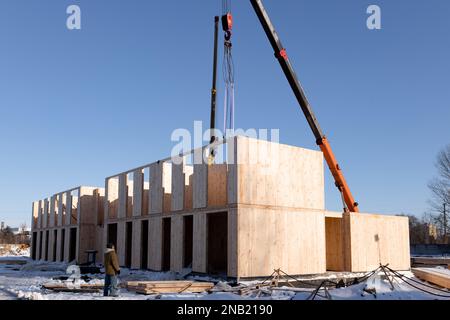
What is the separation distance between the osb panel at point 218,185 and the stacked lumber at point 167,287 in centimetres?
444

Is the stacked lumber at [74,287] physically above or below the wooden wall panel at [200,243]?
below

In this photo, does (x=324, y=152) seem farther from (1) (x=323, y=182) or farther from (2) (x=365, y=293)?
(2) (x=365, y=293)

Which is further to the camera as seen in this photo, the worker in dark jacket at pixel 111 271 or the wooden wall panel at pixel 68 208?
the wooden wall panel at pixel 68 208

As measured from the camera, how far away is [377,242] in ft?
77.4

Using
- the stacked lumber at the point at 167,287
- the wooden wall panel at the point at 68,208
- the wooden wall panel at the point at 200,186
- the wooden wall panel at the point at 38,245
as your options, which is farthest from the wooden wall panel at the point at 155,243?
the wooden wall panel at the point at 38,245

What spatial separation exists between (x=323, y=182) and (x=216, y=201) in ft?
15.8

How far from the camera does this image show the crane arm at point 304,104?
19.8 m

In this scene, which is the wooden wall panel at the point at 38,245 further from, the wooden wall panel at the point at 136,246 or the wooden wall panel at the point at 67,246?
the wooden wall panel at the point at 136,246

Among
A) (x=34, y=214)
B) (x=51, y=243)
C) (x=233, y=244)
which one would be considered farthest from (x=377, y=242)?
(x=34, y=214)

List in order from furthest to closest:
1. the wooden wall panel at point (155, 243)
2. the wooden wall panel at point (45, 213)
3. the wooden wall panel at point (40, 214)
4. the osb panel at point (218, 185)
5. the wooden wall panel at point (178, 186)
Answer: the wooden wall panel at point (40, 214)
the wooden wall panel at point (45, 213)
the wooden wall panel at point (155, 243)
the wooden wall panel at point (178, 186)
the osb panel at point (218, 185)

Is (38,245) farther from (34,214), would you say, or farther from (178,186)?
(178,186)

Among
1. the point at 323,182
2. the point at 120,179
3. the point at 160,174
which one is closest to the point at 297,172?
the point at 323,182

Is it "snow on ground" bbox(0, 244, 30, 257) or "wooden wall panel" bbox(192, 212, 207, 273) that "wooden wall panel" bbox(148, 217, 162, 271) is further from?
"snow on ground" bbox(0, 244, 30, 257)

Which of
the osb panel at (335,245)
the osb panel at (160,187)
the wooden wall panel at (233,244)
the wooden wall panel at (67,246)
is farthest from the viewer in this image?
the wooden wall panel at (67,246)
